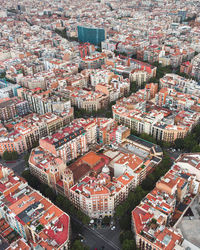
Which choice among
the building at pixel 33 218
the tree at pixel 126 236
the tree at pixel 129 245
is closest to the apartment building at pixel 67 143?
the building at pixel 33 218

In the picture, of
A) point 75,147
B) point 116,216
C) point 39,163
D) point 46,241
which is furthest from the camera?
point 75,147

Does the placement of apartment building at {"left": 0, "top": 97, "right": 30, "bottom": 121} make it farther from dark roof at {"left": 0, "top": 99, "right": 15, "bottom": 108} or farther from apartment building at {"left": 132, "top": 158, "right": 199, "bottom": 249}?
apartment building at {"left": 132, "top": 158, "right": 199, "bottom": 249}

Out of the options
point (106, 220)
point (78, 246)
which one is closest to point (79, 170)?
point (106, 220)

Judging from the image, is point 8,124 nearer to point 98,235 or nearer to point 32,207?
point 32,207

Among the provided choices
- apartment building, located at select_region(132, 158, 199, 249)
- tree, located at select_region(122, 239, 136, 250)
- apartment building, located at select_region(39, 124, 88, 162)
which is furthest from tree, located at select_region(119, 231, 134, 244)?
apartment building, located at select_region(39, 124, 88, 162)

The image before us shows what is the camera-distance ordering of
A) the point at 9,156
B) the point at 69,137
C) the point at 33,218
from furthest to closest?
the point at 9,156
the point at 69,137
the point at 33,218

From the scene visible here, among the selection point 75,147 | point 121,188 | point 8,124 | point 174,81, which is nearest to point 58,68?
point 8,124

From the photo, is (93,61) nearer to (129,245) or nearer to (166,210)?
(166,210)

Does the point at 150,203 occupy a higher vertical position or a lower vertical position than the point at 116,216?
higher

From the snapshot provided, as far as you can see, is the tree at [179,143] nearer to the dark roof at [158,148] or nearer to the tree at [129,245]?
the dark roof at [158,148]
